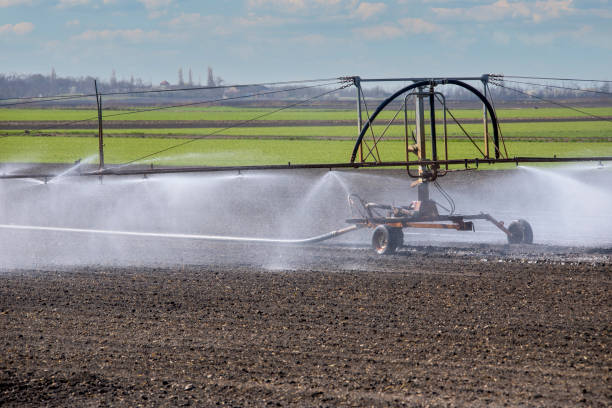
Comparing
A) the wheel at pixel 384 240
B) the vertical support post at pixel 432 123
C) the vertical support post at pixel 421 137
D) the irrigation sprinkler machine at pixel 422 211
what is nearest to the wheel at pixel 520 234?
the irrigation sprinkler machine at pixel 422 211

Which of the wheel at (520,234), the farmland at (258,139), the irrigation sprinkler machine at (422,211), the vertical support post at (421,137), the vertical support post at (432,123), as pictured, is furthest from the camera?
the farmland at (258,139)

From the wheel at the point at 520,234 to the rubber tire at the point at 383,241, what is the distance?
3.04 meters

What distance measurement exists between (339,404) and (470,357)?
2331 millimetres

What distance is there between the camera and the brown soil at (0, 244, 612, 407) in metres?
8.99

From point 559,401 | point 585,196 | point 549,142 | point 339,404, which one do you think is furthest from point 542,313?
→ point 549,142

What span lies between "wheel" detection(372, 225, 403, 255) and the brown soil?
2.37ft

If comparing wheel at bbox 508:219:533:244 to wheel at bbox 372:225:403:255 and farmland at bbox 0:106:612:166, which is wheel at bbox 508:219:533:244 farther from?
farmland at bbox 0:106:612:166

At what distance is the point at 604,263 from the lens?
53.4 ft

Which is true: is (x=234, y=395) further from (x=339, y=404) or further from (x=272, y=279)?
(x=272, y=279)

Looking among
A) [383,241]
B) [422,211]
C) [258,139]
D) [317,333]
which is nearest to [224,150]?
[258,139]

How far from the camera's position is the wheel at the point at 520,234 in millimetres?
18938

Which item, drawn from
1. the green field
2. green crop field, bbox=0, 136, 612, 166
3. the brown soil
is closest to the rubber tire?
the brown soil

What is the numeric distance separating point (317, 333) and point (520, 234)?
915 centimetres

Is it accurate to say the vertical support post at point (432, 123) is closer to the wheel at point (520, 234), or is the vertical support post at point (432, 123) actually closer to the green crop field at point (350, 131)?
the wheel at point (520, 234)
